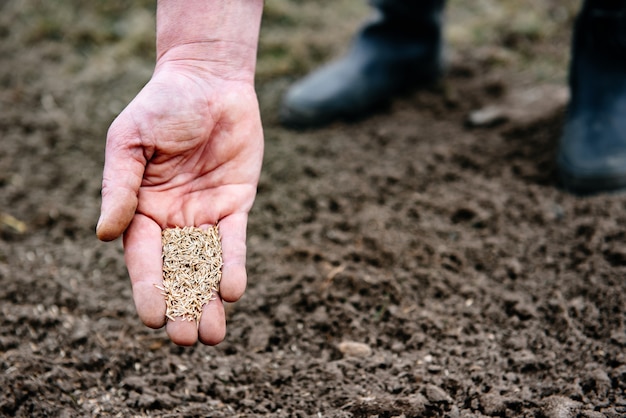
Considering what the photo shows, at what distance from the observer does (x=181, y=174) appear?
59.6 inches

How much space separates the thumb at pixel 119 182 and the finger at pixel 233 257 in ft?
0.79

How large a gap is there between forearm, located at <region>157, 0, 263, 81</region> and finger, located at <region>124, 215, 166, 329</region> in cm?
47

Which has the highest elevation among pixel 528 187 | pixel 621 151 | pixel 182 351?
pixel 621 151

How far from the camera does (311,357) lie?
64.4 inches

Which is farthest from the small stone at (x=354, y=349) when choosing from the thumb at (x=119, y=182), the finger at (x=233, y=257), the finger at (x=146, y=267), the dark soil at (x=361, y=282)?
the thumb at (x=119, y=182)

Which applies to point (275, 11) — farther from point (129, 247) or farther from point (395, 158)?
point (129, 247)

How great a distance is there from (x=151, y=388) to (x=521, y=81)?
7.75ft

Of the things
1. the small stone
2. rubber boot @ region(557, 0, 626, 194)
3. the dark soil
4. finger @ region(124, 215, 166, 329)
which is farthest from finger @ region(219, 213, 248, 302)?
rubber boot @ region(557, 0, 626, 194)

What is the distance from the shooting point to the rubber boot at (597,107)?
2.15 metres

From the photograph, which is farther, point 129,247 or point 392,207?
point 392,207

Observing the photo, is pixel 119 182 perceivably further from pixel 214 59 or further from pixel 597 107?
pixel 597 107

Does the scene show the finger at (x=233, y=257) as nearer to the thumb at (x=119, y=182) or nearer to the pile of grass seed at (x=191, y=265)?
the pile of grass seed at (x=191, y=265)

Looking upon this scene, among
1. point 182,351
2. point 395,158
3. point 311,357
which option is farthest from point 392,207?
point 182,351

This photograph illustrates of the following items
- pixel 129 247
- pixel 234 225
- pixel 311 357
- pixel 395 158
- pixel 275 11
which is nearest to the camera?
pixel 129 247
